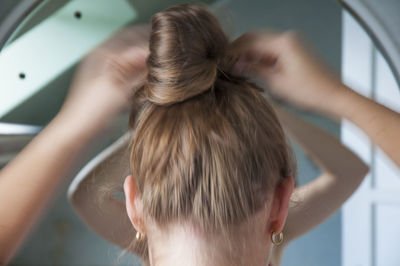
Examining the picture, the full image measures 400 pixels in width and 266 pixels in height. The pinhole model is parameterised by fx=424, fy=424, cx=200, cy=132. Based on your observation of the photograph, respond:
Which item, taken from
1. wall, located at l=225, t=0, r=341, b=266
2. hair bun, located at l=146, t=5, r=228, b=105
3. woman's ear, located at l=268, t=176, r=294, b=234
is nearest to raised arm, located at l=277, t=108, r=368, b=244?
wall, located at l=225, t=0, r=341, b=266

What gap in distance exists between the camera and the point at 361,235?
2.53ft

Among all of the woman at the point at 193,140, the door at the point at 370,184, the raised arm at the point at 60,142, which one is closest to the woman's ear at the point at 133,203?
the woman at the point at 193,140

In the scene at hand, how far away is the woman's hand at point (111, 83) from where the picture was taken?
0.60 m

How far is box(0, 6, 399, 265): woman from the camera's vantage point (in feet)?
1.66

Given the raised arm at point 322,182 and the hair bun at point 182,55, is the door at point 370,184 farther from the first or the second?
the hair bun at point 182,55

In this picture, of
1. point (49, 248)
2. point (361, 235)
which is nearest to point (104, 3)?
point (49, 248)

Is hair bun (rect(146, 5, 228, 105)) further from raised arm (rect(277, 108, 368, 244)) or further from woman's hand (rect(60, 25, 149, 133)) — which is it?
raised arm (rect(277, 108, 368, 244))

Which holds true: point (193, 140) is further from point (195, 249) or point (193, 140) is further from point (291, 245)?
point (291, 245)

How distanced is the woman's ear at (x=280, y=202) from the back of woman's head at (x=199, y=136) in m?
0.02

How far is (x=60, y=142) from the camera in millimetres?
635

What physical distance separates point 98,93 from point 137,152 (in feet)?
0.47

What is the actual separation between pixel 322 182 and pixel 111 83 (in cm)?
39

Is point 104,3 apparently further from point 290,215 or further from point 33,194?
point 290,215

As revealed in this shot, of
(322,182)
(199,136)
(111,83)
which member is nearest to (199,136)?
(199,136)
